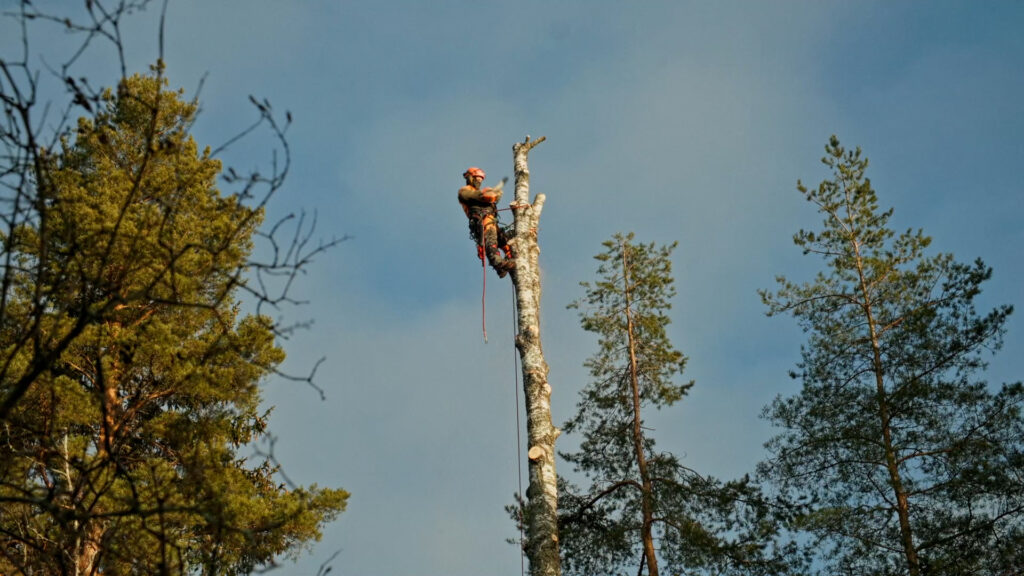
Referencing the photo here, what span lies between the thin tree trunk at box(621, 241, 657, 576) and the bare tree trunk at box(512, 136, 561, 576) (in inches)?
74.1

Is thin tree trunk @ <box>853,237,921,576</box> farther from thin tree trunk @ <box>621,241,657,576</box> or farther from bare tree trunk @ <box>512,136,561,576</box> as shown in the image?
bare tree trunk @ <box>512,136,561,576</box>

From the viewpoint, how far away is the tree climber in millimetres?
10594

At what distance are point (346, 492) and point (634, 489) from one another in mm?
3493

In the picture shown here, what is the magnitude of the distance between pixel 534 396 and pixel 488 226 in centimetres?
212

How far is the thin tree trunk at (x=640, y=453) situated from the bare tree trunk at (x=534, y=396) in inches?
74.1

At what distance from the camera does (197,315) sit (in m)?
12.0

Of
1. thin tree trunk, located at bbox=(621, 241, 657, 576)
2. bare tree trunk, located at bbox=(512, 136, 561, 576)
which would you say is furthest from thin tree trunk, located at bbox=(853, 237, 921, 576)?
bare tree trunk, located at bbox=(512, 136, 561, 576)

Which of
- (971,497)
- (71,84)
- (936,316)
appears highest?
(936,316)

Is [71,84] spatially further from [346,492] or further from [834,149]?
[834,149]

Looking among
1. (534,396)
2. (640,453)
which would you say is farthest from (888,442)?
(534,396)

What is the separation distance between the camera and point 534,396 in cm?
977

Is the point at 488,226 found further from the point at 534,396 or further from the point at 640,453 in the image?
the point at 640,453

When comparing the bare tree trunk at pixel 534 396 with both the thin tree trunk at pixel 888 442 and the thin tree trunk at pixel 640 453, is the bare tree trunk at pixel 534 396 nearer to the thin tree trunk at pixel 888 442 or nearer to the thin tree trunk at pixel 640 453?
the thin tree trunk at pixel 640 453

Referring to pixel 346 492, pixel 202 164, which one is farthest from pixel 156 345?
pixel 202 164
